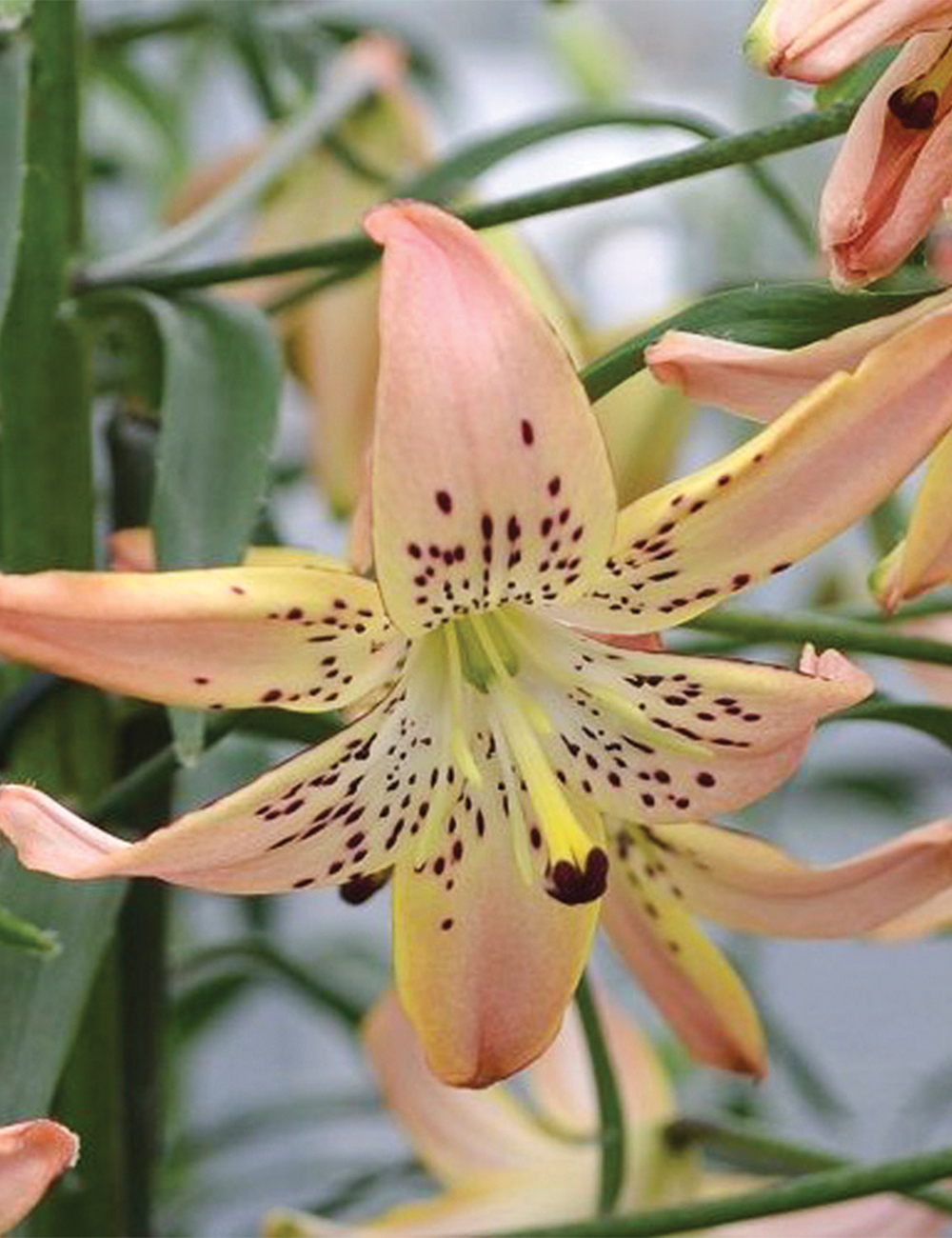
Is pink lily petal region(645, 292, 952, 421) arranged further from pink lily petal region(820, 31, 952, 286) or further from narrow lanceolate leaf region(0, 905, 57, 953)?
narrow lanceolate leaf region(0, 905, 57, 953)

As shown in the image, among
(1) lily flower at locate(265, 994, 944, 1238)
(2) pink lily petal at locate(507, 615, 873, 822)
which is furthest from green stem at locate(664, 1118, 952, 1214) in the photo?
(2) pink lily petal at locate(507, 615, 873, 822)

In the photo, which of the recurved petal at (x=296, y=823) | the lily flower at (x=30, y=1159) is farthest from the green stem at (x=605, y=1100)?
the lily flower at (x=30, y=1159)

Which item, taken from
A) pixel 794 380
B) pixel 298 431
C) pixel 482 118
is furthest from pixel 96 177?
pixel 482 118

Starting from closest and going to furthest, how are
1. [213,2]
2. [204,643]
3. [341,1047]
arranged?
[204,643]
[213,2]
[341,1047]

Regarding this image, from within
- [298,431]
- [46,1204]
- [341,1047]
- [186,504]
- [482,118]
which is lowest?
[46,1204]

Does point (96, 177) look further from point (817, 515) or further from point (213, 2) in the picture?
point (817, 515)

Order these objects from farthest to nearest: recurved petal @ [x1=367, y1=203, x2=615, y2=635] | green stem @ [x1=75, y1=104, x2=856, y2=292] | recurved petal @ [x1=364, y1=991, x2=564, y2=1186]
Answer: recurved petal @ [x1=364, y1=991, x2=564, y2=1186]
green stem @ [x1=75, y1=104, x2=856, y2=292]
recurved petal @ [x1=367, y1=203, x2=615, y2=635]

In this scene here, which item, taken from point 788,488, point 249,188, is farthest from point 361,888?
point 249,188
